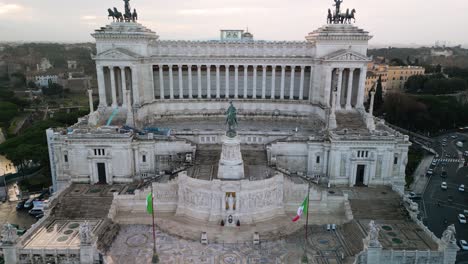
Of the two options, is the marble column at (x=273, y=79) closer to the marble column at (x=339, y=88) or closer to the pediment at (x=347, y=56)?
the pediment at (x=347, y=56)

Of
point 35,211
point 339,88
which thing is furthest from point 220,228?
point 339,88

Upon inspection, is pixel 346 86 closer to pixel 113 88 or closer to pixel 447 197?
pixel 447 197

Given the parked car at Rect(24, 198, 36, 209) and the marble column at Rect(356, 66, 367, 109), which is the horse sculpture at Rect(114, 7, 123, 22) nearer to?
the parked car at Rect(24, 198, 36, 209)

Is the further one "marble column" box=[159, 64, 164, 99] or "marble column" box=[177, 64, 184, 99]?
"marble column" box=[177, 64, 184, 99]

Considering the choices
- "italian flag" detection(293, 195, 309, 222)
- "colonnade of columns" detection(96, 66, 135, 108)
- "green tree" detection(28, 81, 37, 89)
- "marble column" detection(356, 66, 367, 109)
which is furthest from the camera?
"green tree" detection(28, 81, 37, 89)

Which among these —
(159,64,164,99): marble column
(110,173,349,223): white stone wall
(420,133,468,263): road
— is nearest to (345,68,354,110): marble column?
(420,133,468,263): road

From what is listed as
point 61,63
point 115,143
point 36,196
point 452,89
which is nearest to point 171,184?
point 115,143

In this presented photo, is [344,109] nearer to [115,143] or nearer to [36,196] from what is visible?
[115,143]
